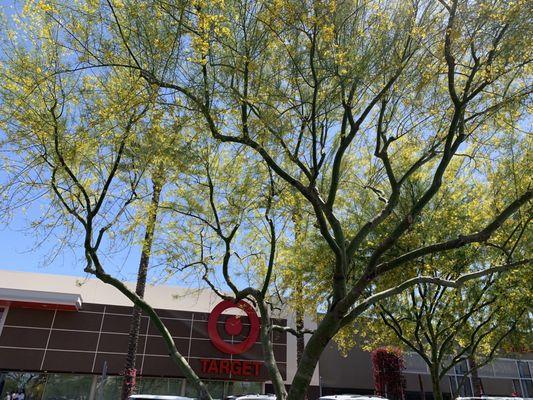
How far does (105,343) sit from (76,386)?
2.17 m

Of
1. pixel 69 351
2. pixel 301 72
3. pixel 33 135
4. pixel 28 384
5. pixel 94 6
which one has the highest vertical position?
pixel 94 6

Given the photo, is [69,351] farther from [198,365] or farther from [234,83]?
[234,83]

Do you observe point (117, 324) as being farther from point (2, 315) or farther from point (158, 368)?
point (2, 315)

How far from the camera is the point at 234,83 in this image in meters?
7.36

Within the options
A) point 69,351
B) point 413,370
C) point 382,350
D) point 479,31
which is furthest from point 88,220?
point 413,370

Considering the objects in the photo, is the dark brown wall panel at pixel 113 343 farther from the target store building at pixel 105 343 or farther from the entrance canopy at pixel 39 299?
the entrance canopy at pixel 39 299

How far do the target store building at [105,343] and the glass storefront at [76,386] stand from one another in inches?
1.7

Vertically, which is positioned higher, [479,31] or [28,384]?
[479,31]

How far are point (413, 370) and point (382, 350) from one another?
3.48 metres

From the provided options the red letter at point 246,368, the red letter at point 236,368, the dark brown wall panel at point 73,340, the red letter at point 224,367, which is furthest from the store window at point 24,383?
the red letter at point 246,368

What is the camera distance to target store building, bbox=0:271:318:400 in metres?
20.2

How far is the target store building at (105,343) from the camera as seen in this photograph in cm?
2022

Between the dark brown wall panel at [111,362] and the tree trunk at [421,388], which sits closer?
the dark brown wall panel at [111,362]

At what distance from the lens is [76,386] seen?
20.5 m
